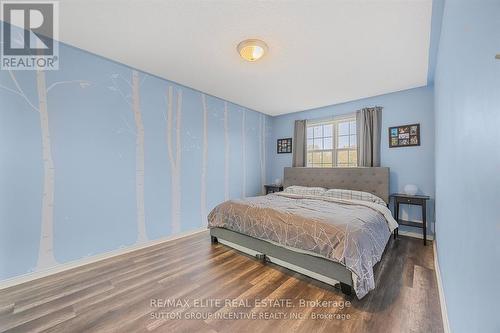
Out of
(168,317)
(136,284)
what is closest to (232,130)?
(136,284)

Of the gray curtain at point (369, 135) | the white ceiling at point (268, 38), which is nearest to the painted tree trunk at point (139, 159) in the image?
the white ceiling at point (268, 38)

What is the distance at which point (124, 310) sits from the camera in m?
1.66

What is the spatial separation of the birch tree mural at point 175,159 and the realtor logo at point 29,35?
4.54ft

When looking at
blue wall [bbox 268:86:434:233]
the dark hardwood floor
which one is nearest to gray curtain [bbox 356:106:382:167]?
blue wall [bbox 268:86:434:233]

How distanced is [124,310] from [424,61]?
4211mm

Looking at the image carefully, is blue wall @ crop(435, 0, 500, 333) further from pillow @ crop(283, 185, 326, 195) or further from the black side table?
pillow @ crop(283, 185, 326, 195)

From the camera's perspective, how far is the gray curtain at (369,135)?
370 cm

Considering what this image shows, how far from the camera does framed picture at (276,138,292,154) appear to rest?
506cm

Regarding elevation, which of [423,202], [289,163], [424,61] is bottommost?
[423,202]

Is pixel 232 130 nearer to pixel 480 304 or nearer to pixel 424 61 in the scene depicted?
pixel 424 61

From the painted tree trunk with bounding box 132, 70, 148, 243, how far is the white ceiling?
13.4 inches

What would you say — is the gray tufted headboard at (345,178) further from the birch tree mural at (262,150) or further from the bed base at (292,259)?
the bed base at (292,259)

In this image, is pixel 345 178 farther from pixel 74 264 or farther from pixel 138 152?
pixel 74 264

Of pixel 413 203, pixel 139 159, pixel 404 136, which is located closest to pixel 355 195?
pixel 413 203
